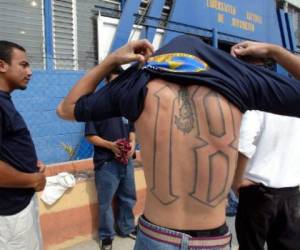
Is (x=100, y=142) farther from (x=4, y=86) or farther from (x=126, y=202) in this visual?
(x=4, y=86)

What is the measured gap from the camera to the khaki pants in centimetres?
266

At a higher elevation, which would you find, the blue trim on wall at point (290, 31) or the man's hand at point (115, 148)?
the blue trim on wall at point (290, 31)

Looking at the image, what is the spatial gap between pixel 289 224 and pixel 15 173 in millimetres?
1865

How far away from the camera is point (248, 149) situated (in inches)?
119

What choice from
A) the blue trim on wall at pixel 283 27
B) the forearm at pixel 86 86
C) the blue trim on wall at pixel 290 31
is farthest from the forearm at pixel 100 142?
the blue trim on wall at pixel 290 31

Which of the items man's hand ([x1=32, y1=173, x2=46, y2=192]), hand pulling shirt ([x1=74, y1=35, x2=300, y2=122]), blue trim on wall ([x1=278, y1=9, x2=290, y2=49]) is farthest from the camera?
blue trim on wall ([x1=278, y1=9, x2=290, y2=49])

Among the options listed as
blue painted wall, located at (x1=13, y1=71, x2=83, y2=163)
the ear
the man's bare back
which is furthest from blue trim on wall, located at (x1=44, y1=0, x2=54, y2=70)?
the man's bare back

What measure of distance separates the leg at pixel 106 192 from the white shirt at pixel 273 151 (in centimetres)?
179

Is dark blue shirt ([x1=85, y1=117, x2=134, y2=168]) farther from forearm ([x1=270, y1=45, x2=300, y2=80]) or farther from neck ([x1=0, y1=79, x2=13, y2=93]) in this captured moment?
forearm ([x1=270, y1=45, x2=300, y2=80])

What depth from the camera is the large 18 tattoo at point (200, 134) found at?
5.94 ft

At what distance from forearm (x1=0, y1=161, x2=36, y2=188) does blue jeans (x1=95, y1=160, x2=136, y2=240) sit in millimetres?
1941

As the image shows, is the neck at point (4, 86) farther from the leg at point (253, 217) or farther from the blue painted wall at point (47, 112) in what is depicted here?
the blue painted wall at point (47, 112)

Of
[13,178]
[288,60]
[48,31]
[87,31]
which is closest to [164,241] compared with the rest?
[288,60]

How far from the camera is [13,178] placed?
8.64 ft
